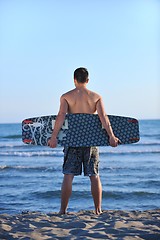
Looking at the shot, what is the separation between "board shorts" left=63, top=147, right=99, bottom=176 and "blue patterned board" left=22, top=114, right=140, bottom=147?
6cm

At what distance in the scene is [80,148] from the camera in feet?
14.4

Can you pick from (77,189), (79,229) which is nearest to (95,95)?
(79,229)

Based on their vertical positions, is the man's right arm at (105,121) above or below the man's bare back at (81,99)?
below

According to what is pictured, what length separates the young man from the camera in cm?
435

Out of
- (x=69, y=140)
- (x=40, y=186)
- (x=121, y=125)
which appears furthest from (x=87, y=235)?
(x=40, y=186)

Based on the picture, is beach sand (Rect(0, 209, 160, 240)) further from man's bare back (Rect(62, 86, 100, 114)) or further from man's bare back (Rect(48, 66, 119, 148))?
man's bare back (Rect(62, 86, 100, 114))

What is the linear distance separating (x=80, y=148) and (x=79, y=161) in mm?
130

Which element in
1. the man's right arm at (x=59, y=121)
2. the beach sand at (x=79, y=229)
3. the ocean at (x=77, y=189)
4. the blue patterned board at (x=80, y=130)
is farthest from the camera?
the ocean at (x=77, y=189)

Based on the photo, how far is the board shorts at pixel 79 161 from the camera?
4.35 metres

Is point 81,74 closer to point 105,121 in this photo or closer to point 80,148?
point 105,121

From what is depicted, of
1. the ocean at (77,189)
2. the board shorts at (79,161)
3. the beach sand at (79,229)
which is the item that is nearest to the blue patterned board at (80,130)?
the board shorts at (79,161)

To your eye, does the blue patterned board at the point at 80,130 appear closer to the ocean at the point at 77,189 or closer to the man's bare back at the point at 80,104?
the man's bare back at the point at 80,104

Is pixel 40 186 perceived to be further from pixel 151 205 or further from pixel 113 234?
pixel 113 234

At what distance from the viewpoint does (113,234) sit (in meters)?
3.20
